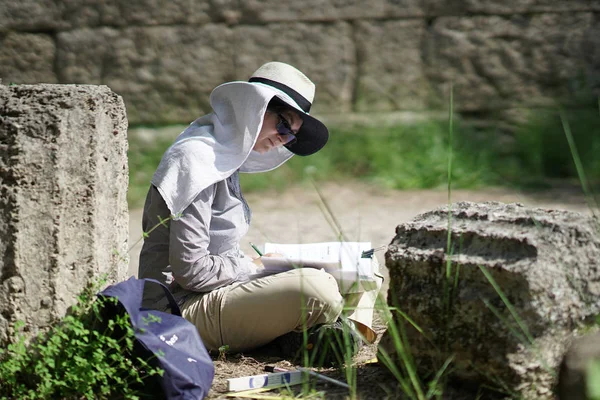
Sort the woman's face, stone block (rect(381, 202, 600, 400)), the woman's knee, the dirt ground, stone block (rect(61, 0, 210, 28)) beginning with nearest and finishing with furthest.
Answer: stone block (rect(381, 202, 600, 400)) → the woman's knee → the woman's face → the dirt ground → stone block (rect(61, 0, 210, 28))

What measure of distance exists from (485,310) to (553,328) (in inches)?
8.3

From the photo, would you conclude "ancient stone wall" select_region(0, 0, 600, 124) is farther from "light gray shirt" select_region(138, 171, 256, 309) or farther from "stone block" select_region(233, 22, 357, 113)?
"light gray shirt" select_region(138, 171, 256, 309)

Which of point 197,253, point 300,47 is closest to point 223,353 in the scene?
point 197,253

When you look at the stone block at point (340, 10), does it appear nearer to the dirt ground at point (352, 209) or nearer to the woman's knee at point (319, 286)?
the dirt ground at point (352, 209)

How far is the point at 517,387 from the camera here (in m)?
2.53

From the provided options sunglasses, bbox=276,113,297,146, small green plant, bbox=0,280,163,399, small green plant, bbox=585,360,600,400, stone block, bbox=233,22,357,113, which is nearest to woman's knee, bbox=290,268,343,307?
sunglasses, bbox=276,113,297,146

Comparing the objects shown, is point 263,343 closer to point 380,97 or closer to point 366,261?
point 366,261

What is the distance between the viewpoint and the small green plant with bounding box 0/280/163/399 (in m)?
2.63

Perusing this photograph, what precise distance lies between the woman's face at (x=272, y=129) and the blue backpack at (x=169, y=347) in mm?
863

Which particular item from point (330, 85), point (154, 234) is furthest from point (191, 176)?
point (330, 85)

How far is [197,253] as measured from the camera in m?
3.06

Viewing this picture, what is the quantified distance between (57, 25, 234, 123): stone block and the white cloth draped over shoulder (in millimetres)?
4336

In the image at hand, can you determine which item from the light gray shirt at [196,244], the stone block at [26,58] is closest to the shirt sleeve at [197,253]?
the light gray shirt at [196,244]

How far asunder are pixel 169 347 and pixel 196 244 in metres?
0.47
